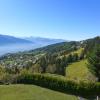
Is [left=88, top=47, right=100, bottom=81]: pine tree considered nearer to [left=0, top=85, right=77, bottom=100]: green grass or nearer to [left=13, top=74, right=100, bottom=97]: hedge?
[left=13, top=74, right=100, bottom=97]: hedge

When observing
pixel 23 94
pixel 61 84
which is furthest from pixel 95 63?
pixel 23 94

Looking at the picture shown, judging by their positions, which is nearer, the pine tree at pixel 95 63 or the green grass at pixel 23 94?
the green grass at pixel 23 94

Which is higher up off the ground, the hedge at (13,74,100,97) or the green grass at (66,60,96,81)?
the hedge at (13,74,100,97)

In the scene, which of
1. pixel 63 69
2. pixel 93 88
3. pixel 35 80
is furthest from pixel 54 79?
pixel 63 69

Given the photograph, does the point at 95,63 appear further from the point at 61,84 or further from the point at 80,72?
the point at 80,72

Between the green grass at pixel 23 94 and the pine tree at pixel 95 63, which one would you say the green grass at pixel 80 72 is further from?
the green grass at pixel 23 94

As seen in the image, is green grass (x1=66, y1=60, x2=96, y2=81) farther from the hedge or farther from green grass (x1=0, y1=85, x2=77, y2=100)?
green grass (x1=0, y1=85, x2=77, y2=100)

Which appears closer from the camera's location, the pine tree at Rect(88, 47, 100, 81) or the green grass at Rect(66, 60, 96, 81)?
the pine tree at Rect(88, 47, 100, 81)

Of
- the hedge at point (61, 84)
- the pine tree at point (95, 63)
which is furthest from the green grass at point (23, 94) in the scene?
the pine tree at point (95, 63)

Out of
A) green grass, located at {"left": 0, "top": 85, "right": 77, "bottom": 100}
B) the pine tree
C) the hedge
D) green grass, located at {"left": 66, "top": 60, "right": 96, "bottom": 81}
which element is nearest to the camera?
green grass, located at {"left": 0, "top": 85, "right": 77, "bottom": 100}

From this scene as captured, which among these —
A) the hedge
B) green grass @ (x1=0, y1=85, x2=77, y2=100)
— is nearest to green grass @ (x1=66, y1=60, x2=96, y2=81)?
the hedge

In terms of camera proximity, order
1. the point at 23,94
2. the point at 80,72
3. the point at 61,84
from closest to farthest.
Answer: the point at 23,94, the point at 61,84, the point at 80,72

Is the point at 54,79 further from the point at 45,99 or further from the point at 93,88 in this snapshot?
the point at 45,99

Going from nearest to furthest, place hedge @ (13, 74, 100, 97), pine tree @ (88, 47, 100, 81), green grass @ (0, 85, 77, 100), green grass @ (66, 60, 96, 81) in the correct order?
green grass @ (0, 85, 77, 100) < hedge @ (13, 74, 100, 97) < pine tree @ (88, 47, 100, 81) < green grass @ (66, 60, 96, 81)
